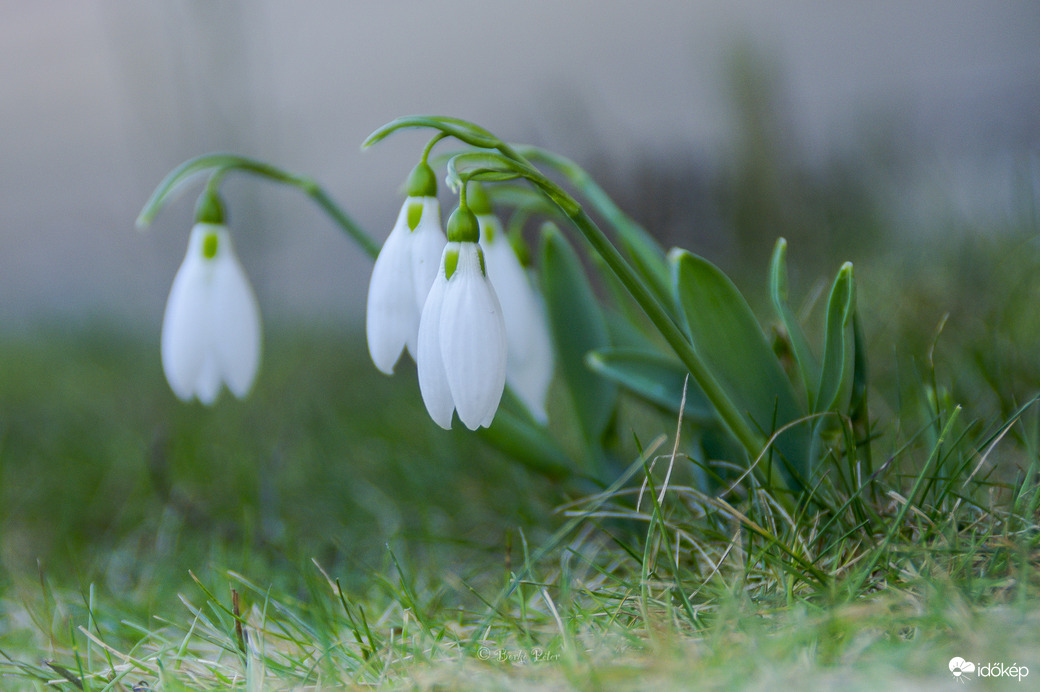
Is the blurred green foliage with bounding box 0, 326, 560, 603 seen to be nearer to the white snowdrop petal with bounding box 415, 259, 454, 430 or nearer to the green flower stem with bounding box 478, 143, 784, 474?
the white snowdrop petal with bounding box 415, 259, 454, 430

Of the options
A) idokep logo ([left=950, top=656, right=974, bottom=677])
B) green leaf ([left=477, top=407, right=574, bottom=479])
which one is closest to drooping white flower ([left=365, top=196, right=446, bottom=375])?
green leaf ([left=477, top=407, right=574, bottom=479])

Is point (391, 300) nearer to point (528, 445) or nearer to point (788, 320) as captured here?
point (528, 445)

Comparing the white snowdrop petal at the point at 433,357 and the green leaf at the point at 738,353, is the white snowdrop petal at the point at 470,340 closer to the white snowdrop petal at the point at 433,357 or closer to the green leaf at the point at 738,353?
the white snowdrop petal at the point at 433,357

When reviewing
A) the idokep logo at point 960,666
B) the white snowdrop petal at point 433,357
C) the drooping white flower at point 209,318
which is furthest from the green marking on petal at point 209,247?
the idokep logo at point 960,666

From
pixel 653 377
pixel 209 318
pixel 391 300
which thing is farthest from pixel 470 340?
pixel 209 318

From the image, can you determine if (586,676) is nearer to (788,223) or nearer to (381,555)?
(381,555)

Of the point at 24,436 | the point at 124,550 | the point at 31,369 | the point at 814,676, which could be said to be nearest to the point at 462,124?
the point at 814,676
